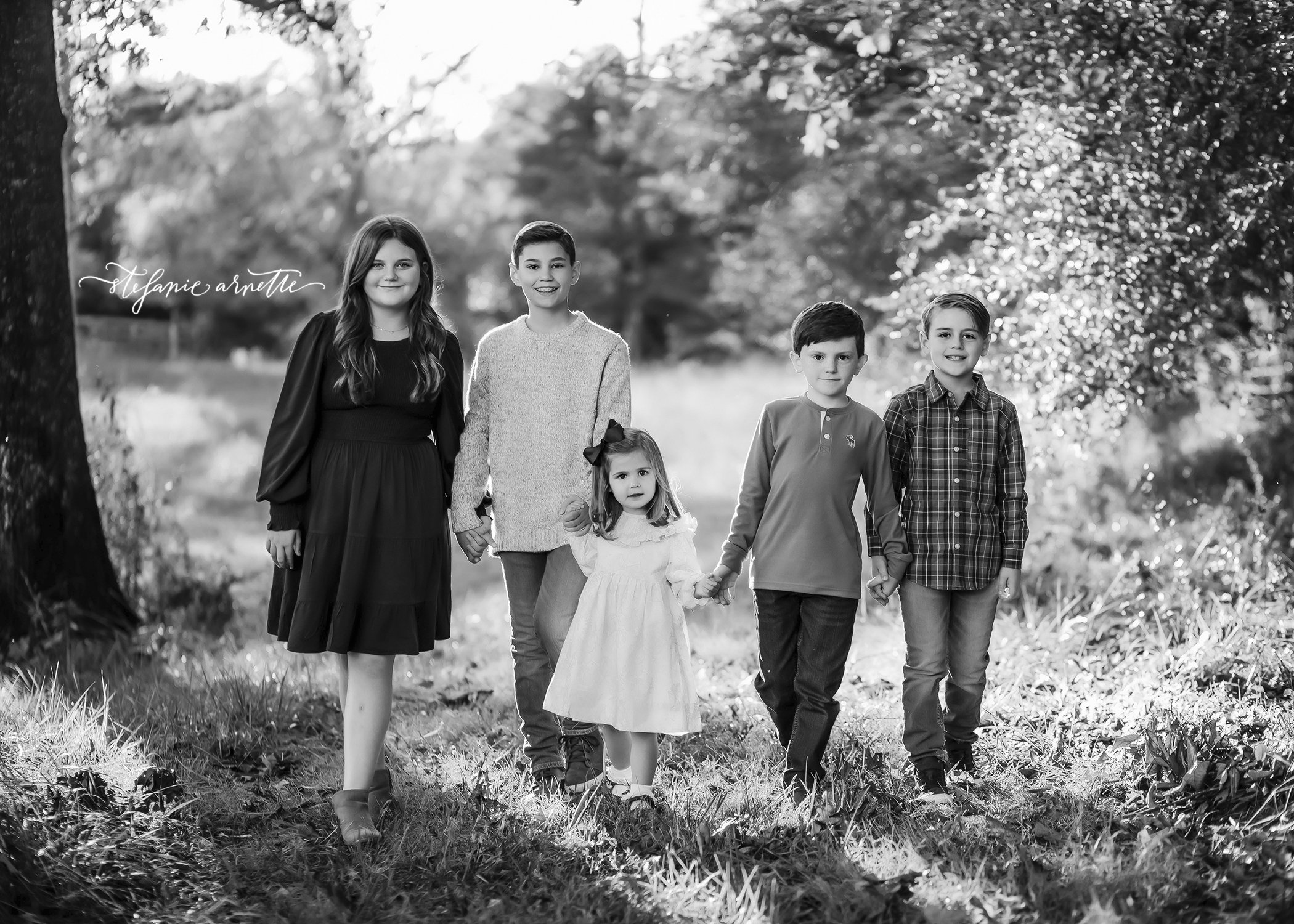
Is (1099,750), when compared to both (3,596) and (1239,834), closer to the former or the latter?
(1239,834)

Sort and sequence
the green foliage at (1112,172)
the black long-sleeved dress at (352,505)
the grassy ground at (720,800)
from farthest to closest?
the green foliage at (1112,172) < the black long-sleeved dress at (352,505) < the grassy ground at (720,800)

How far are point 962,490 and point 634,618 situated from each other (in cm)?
123

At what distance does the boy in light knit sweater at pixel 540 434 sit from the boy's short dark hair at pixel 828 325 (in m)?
0.63

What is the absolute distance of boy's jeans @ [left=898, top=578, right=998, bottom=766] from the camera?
14.7ft

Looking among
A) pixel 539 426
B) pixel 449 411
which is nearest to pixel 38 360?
pixel 449 411

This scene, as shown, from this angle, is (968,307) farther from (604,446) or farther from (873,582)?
(604,446)

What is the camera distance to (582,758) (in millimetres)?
4641

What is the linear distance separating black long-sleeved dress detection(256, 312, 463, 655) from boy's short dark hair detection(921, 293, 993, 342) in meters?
1.77

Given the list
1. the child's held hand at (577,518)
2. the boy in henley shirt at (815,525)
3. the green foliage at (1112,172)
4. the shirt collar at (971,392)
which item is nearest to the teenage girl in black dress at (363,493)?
the child's held hand at (577,518)

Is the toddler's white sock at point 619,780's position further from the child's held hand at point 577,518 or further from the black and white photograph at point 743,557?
the child's held hand at point 577,518

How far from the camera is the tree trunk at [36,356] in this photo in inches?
241

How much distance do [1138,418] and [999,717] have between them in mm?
4896

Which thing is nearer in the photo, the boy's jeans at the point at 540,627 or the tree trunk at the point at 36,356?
the boy's jeans at the point at 540,627

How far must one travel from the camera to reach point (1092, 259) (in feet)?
20.7
